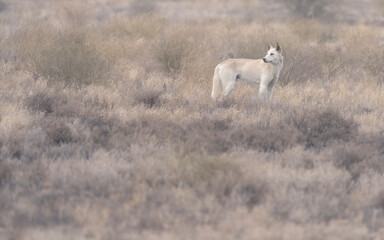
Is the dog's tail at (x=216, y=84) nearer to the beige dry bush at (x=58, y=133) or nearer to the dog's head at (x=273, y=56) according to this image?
the dog's head at (x=273, y=56)

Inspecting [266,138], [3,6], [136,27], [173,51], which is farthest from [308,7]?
[266,138]

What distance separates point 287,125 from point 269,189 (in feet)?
8.13

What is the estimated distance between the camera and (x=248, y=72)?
9.50 m

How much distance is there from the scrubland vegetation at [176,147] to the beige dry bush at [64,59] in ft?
0.11

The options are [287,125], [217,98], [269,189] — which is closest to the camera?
[269,189]

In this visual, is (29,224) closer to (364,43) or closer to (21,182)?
(21,182)

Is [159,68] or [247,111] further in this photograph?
[159,68]

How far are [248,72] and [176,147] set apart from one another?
11.8ft

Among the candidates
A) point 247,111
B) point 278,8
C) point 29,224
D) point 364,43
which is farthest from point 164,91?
point 278,8

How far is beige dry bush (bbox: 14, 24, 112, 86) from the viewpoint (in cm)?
1063

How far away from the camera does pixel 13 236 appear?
Result: 4.63 meters

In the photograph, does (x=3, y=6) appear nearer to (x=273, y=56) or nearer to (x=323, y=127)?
(x=273, y=56)

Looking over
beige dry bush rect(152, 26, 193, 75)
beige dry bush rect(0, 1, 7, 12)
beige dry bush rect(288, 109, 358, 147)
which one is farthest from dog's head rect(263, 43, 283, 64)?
beige dry bush rect(0, 1, 7, 12)

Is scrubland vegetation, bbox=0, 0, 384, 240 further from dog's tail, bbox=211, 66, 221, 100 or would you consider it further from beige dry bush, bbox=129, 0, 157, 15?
beige dry bush, bbox=129, 0, 157, 15
